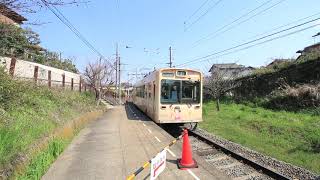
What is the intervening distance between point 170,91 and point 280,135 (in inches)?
220

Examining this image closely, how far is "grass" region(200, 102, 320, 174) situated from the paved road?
3.64 metres

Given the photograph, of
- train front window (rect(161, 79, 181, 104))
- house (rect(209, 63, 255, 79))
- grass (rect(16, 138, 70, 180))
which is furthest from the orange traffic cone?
house (rect(209, 63, 255, 79))

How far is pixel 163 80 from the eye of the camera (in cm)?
1817

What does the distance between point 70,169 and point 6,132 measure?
5.80ft

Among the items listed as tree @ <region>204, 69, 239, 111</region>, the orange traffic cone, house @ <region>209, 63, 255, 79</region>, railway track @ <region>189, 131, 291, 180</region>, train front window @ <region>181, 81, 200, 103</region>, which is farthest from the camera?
house @ <region>209, 63, 255, 79</region>

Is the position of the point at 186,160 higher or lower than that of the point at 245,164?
higher

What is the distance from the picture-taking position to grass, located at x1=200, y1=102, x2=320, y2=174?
1248cm

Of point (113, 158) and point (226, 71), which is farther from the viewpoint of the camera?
point (226, 71)

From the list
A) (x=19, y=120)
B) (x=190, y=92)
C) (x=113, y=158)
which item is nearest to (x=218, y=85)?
(x=190, y=92)

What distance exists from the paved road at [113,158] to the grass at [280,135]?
3636 millimetres

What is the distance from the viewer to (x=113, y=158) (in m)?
10.5

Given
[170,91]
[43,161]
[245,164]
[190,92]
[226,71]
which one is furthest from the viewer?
[226,71]

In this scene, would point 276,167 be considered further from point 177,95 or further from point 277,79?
point 277,79

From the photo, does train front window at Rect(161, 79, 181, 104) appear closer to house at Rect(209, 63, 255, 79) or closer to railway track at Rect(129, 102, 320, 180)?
railway track at Rect(129, 102, 320, 180)
